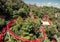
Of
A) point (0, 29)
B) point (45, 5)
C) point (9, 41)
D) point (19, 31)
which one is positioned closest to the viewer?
point (9, 41)

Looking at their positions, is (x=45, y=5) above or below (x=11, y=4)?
below

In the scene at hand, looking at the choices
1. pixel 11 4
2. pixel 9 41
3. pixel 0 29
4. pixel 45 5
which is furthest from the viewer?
pixel 45 5

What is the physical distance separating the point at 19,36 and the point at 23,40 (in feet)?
1.70

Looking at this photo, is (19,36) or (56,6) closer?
(19,36)

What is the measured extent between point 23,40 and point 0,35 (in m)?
2.20

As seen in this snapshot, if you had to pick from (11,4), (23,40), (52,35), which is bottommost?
(52,35)

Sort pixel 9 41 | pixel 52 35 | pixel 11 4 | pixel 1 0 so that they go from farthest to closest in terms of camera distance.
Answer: pixel 52 35 → pixel 11 4 → pixel 1 0 → pixel 9 41

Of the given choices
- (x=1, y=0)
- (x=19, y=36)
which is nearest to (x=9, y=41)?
(x=19, y=36)

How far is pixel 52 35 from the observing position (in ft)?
91.8

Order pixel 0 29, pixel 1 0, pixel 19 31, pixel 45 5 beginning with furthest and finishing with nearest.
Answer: pixel 45 5, pixel 1 0, pixel 0 29, pixel 19 31

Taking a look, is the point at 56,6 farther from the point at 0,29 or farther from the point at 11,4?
the point at 0,29

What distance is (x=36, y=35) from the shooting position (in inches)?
858

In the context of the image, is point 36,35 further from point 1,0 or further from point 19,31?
point 1,0

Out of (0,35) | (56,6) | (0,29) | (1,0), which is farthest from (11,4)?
(56,6)
